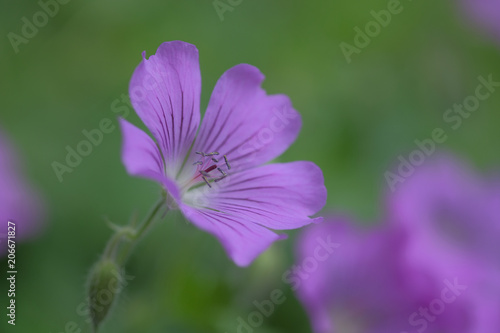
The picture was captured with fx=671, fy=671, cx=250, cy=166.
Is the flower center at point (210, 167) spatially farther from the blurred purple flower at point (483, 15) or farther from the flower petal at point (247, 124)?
the blurred purple flower at point (483, 15)

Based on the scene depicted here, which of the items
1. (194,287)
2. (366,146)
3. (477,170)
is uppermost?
(477,170)

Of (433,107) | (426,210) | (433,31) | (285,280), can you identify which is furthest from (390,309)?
(433,31)

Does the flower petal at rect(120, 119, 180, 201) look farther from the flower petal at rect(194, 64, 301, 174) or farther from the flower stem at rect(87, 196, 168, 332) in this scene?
the flower petal at rect(194, 64, 301, 174)

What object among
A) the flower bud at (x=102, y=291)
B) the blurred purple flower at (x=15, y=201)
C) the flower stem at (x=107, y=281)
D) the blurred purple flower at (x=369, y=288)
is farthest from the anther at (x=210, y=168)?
the blurred purple flower at (x=15, y=201)

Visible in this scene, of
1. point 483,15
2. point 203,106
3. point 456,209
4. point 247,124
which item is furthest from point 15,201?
point 483,15

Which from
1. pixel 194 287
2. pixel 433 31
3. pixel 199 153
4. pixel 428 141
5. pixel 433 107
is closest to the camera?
pixel 199 153

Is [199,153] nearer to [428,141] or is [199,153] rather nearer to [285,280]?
[285,280]

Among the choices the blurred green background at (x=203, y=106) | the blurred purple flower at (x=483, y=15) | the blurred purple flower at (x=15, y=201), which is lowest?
the blurred purple flower at (x=15, y=201)
